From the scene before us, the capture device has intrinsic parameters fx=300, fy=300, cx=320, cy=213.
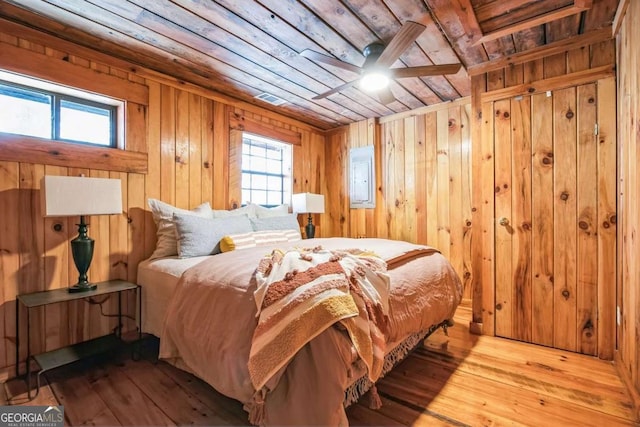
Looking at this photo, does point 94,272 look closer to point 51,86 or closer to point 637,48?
point 51,86

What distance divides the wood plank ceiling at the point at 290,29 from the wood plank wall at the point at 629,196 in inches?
13.3

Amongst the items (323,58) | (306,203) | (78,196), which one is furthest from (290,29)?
(306,203)

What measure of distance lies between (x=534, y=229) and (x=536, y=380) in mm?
1151

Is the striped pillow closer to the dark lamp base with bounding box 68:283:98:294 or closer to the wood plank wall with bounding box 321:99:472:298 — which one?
the dark lamp base with bounding box 68:283:98:294

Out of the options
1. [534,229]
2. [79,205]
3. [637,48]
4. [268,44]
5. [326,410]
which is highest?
[268,44]

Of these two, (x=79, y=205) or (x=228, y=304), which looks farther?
(x=79, y=205)

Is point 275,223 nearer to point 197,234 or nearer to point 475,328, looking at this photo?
point 197,234

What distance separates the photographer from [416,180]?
3779 millimetres

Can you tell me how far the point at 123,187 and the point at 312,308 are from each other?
6.88ft

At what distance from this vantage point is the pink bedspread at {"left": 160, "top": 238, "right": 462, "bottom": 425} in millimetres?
1169

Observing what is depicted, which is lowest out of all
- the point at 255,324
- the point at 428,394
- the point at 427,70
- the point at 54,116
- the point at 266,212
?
the point at 428,394

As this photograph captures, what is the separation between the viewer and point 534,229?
2457mm

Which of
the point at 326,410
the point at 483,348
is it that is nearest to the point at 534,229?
the point at 483,348

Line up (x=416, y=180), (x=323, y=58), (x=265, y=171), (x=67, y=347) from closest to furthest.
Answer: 1. (x=67, y=347)
2. (x=323, y=58)
3. (x=416, y=180)
4. (x=265, y=171)
